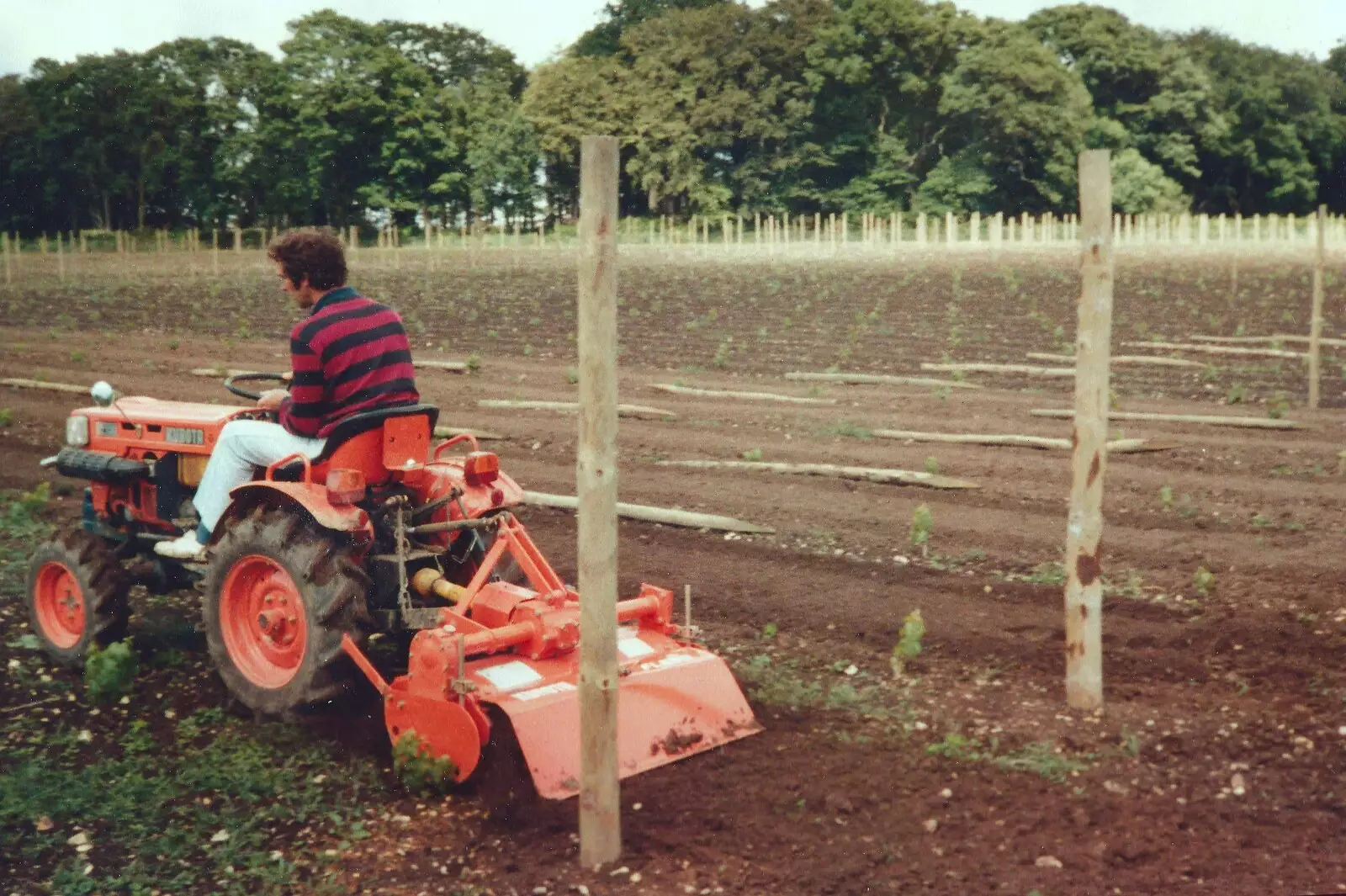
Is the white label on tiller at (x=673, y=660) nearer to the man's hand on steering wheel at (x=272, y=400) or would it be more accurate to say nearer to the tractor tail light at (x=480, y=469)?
the tractor tail light at (x=480, y=469)

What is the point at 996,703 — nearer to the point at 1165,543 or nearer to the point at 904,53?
the point at 1165,543

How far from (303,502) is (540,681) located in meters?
1.08

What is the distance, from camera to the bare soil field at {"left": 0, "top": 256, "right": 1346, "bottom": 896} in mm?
4156

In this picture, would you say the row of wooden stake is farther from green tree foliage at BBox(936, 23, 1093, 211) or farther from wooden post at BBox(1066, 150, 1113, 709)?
wooden post at BBox(1066, 150, 1113, 709)

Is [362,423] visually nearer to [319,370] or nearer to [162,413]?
[319,370]

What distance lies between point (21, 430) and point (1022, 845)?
36.3 ft

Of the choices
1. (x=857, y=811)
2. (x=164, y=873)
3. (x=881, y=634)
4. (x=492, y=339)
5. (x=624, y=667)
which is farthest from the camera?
(x=492, y=339)

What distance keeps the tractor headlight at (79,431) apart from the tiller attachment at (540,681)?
2.08 metres

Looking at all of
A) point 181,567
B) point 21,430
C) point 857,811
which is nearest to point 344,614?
point 181,567

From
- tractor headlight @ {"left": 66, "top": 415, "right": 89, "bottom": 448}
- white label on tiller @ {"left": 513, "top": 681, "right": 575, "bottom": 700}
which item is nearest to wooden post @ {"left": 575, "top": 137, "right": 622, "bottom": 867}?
white label on tiller @ {"left": 513, "top": 681, "right": 575, "bottom": 700}

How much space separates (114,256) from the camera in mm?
40500

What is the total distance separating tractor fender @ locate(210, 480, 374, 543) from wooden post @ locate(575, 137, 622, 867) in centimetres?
131

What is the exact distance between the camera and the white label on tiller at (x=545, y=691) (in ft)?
14.9

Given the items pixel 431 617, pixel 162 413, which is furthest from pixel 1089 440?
pixel 162 413
